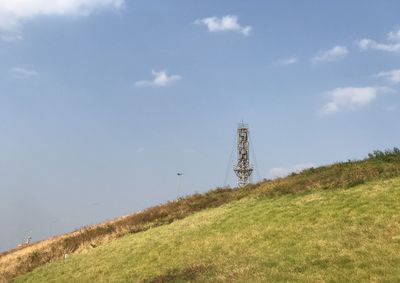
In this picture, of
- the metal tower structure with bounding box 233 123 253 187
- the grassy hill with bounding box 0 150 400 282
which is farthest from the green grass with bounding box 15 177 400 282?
the metal tower structure with bounding box 233 123 253 187

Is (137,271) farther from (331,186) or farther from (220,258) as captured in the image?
(331,186)

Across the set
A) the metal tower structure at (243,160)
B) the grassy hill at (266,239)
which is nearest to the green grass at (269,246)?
the grassy hill at (266,239)

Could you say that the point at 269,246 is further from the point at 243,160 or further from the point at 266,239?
the point at 243,160

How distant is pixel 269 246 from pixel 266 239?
1.31 m

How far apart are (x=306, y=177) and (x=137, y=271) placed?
1677 cm

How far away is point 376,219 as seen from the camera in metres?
21.5

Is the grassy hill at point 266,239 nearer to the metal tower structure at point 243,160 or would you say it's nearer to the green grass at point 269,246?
the green grass at point 269,246

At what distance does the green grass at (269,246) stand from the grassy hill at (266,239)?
0.05m

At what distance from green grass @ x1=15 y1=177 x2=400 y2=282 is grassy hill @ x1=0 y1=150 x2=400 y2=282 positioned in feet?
0.15

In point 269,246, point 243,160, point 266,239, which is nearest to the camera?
point 269,246

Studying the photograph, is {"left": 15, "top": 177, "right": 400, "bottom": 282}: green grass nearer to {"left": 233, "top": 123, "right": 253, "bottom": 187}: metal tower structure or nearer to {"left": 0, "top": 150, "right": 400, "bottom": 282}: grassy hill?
{"left": 0, "top": 150, "right": 400, "bottom": 282}: grassy hill

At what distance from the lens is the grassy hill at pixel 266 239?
17922 mm

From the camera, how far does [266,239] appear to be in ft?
76.3

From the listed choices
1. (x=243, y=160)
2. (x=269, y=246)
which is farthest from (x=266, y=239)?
(x=243, y=160)
